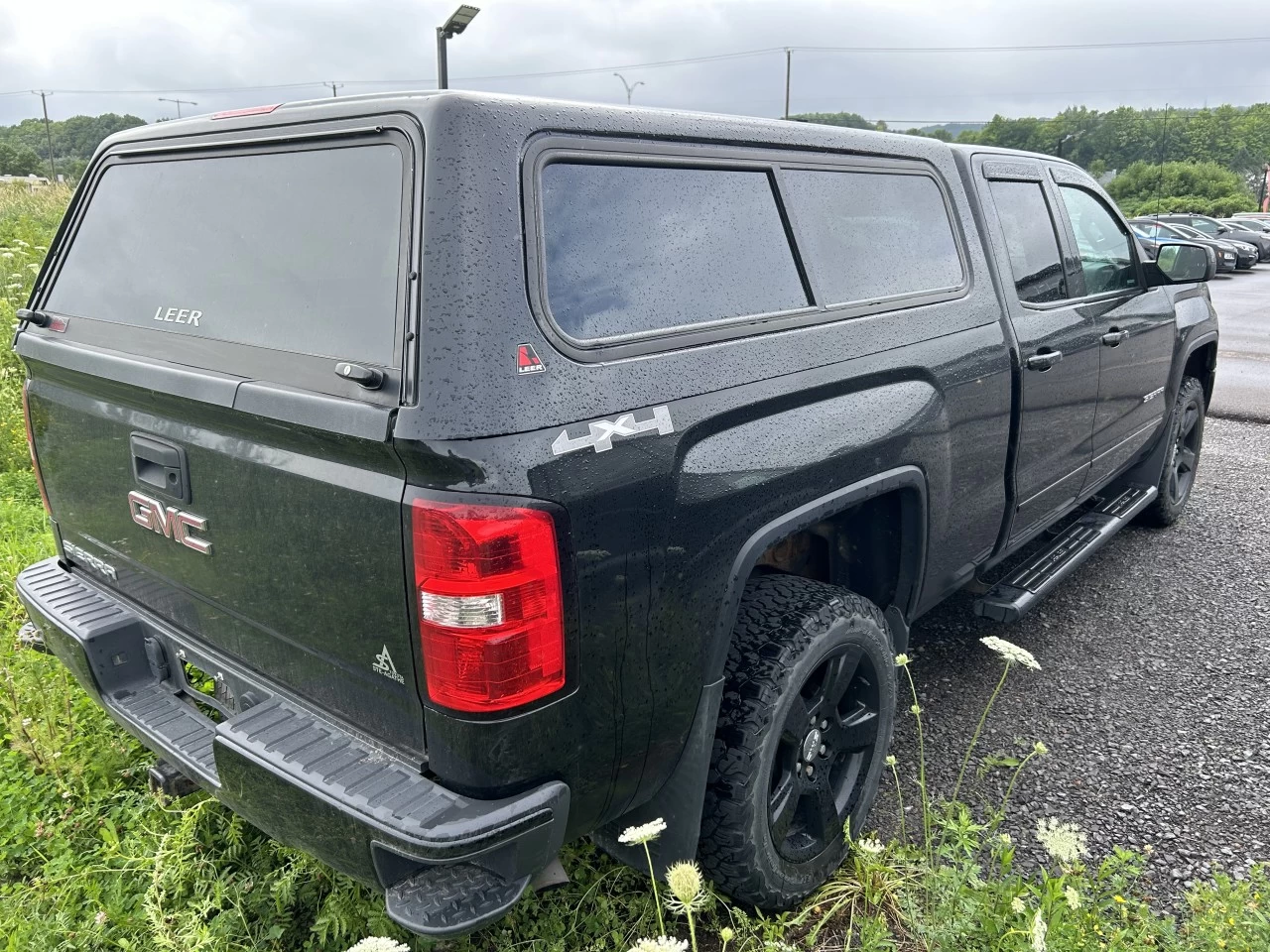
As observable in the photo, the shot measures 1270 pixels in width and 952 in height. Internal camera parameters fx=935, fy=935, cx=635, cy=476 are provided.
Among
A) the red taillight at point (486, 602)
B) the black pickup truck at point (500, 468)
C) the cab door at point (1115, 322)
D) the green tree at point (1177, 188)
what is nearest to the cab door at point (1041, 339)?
the cab door at point (1115, 322)

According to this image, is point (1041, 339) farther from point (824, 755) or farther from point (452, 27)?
point (452, 27)

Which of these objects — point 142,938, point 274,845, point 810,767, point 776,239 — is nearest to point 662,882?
point 810,767

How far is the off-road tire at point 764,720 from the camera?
230 centimetres

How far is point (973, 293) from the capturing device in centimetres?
326

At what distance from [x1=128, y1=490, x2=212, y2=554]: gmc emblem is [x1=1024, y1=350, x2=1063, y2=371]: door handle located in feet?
9.08

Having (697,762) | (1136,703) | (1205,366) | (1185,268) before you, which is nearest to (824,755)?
(697,762)

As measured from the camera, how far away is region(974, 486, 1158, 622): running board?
141 inches

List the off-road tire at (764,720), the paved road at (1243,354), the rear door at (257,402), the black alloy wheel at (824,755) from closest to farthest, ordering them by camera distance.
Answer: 1. the rear door at (257,402)
2. the off-road tire at (764,720)
3. the black alloy wheel at (824,755)
4. the paved road at (1243,354)

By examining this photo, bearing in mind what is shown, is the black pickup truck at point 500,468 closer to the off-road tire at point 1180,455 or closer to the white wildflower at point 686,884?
the white wildflower at point 686,884

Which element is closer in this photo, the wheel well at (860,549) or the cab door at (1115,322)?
the wheel well at (860,549)

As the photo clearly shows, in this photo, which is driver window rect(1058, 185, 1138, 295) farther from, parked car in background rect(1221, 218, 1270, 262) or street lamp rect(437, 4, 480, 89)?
parked car in background rect(1221, 218, 1270, 262)

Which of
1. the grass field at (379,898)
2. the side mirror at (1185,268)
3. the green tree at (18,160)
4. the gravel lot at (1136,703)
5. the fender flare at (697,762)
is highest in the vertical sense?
the green tree at (18,160)

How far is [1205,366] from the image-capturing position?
18.4 ft

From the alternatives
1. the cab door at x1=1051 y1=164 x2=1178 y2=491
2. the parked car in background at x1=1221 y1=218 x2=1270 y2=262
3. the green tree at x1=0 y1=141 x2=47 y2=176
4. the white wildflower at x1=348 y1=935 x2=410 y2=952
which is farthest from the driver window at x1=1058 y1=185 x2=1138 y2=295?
the green tree at x1=0 y1=141 x2=47 y2=176
